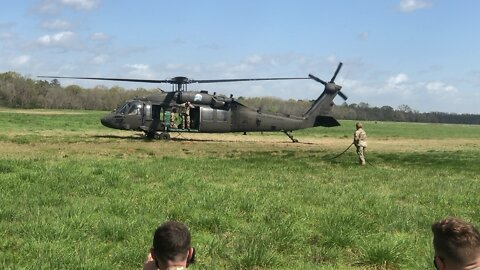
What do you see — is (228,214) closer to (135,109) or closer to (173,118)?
(135,109)

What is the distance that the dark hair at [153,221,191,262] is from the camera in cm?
310

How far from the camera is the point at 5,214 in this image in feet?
23.8

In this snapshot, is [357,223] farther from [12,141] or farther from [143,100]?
[143,100]

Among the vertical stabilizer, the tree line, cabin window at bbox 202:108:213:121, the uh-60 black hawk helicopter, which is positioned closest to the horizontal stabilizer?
the vertical stabilizer

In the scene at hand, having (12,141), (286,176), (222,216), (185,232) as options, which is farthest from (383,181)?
(12,141)

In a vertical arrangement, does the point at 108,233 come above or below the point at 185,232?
below

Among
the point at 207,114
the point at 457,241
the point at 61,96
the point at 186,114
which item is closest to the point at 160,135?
the point at 186,114

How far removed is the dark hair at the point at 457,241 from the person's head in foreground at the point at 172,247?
156 centimetres

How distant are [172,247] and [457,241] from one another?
1704 mm

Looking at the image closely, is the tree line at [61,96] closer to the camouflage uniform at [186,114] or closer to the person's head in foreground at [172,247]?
the camouflage uniform at [186,114]

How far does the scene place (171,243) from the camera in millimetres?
3096

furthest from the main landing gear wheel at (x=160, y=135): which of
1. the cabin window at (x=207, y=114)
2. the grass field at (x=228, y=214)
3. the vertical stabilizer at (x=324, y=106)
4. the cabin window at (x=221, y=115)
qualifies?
the grass field at (x=228, y=214)

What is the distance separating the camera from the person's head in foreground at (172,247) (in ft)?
10.2

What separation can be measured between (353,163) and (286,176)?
5.85 metres
